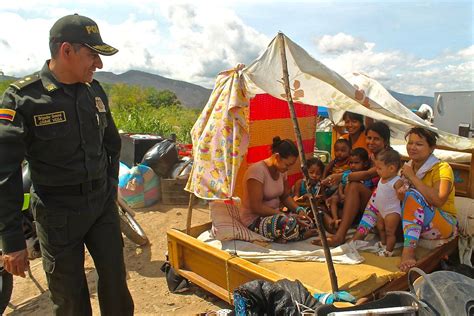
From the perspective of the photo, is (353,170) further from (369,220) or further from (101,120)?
(101,120)

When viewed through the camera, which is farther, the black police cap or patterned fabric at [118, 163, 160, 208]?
patterned fabric at [118, 163, 160, 208]

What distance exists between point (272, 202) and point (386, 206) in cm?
109

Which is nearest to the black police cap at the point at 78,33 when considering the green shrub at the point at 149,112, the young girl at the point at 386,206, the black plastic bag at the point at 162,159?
the young girl at the point at 386,206

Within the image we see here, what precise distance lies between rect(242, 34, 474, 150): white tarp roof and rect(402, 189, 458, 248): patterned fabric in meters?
0.63

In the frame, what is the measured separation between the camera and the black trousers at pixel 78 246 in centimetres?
226

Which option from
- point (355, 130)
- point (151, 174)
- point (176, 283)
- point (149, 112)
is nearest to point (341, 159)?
point (355, 130)

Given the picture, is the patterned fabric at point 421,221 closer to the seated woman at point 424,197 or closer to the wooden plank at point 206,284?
the seated woman at point 424,197

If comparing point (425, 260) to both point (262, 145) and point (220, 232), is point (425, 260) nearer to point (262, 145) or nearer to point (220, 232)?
point (220, 232)

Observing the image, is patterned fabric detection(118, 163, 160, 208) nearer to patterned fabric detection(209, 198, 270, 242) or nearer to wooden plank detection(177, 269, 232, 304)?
patterned fabric detection(209, 198, 270, 242)

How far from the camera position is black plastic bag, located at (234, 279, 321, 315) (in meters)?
2.04

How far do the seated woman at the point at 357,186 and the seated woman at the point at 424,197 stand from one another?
55 cm

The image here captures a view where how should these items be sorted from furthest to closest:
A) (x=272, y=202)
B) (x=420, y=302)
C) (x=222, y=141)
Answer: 1. (x=272, y=202)
2. (x=222, y=141)
3. (x=420, y=302)

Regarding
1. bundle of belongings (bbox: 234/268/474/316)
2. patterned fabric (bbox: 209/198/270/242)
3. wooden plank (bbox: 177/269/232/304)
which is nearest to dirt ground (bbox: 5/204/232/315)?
wooden plank (bbox: 177/269/232/304)

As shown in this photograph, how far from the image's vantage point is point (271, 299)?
82.4 inches
